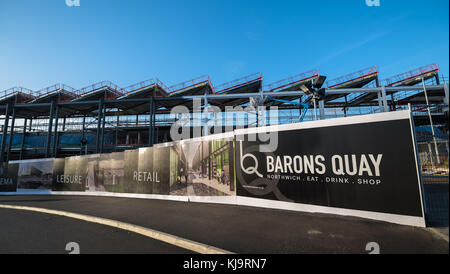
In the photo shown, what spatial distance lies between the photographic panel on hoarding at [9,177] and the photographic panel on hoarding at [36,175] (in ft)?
1.53

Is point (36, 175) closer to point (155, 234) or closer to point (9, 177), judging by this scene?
point (9, 177)

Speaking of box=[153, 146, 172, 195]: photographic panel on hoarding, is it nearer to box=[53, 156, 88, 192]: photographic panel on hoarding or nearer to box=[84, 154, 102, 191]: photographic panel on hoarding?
box=[84, 154, 102, 191]: photographic panel on hoarding

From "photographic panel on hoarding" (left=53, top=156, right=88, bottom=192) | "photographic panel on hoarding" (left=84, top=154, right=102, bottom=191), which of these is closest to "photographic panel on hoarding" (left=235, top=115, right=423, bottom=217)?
"photographic panel on hoarding" (left=84, top=154, right=102, bottom=191)

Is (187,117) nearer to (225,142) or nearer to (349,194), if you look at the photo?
(225,142)

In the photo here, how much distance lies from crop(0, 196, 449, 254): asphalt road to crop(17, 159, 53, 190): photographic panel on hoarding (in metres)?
10.8

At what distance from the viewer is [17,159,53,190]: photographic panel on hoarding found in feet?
48.2

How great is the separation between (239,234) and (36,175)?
776 inches

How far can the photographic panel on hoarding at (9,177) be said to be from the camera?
1542cm

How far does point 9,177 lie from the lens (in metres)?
A: 15.6

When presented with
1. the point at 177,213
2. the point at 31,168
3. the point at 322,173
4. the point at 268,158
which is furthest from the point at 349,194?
the point at 31,168

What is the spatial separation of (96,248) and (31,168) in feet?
58.8

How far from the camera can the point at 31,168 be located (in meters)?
15.2

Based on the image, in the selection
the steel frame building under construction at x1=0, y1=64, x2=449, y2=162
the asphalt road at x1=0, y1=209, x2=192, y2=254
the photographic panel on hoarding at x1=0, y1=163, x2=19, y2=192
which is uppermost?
the steel frame building under construction at x1=0, y1=64, x2=449, y2=162

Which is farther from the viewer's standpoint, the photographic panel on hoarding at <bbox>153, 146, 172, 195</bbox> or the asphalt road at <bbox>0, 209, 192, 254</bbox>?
the photographic panel on hoarding at <bbox>153, 146, 172, 195</bbox>
